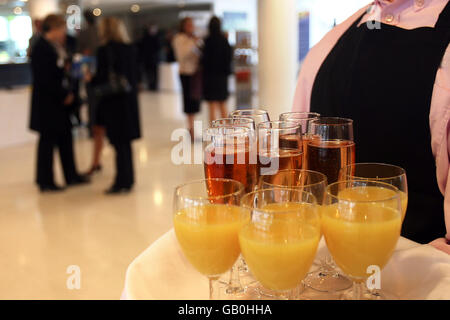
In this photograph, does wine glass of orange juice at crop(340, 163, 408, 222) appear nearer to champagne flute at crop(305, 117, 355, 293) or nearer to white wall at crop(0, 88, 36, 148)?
champagne flute at crop(305, 117, 355, 293)

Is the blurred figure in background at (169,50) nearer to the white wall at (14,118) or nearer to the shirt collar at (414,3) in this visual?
the white wall at (14,118)

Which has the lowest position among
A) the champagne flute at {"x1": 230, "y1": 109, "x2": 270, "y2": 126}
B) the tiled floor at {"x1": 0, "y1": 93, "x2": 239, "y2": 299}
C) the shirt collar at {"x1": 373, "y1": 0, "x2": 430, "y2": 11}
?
the tiled floor at {"x1": 0, "y1": 93, "x2": 239, "y2": 299}

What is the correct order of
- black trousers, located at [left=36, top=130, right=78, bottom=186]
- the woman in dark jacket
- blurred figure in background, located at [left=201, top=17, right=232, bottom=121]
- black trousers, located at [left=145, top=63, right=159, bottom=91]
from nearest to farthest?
the woman in dark jacket → black trousers, located at [left=36, top=130, right=78, bottom=186] → blurred figure in background, located at [left=201, top=17, right=232, bottom=121] → black trousers, located at [left=145, top=63, right=159, bottom=91]

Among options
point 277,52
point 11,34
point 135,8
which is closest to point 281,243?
point 277,52

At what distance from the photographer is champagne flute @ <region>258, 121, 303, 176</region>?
3.05 feet

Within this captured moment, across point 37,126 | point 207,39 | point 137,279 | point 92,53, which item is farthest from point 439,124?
point 92,53

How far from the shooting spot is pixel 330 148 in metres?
0.95

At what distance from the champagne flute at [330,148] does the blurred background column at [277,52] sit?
3654 millimetres

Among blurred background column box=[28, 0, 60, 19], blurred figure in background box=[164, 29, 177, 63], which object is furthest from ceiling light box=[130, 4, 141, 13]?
blurred background column box=[28, 0, 60, 19]

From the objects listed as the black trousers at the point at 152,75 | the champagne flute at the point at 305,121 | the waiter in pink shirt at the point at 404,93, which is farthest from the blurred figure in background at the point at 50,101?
the black trousers at the point at 152,75

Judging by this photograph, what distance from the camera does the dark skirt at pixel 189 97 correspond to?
Answer: 6562mm

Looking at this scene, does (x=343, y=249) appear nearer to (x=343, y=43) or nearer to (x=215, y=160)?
(x=215, y=160)

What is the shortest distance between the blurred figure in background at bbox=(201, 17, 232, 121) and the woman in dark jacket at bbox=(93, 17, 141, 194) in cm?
202

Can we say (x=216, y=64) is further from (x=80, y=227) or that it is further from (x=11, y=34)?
(x=11, y=34)
